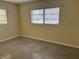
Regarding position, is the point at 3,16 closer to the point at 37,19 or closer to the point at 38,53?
the point at 37,19

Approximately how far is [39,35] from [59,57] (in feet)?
7.26

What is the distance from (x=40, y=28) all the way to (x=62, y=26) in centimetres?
131

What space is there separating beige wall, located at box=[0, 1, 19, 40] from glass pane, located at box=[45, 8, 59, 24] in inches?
83.3

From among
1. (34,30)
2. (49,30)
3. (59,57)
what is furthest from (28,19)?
(59,57)

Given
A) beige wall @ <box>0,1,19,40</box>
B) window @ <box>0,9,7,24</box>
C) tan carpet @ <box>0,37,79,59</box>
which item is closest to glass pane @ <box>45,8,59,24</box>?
tan carpet @ <box>0,37,79,59</box>

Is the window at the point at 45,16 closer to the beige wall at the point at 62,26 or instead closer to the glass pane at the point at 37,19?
the glass pane at the point at 37,19

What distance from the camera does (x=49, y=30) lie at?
4320 millimetres

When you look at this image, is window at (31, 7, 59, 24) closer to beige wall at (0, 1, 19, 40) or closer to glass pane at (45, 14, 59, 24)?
glass pane at (45, 14, 59, 24)

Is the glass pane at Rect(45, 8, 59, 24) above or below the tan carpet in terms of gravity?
above

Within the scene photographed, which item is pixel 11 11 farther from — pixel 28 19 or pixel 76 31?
pixel 76 31

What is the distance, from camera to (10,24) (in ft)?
16.2

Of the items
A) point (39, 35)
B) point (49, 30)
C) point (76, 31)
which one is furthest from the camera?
point (39, 35)

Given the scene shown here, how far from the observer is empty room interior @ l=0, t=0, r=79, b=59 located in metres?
3.22

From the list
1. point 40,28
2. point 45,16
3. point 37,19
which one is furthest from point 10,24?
point 45,16
